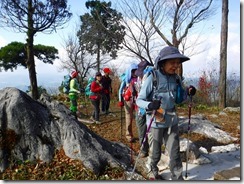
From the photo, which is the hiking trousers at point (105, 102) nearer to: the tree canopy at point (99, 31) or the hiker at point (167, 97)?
the tree canopy at point (99, 31)

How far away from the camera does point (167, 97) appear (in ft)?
9.55

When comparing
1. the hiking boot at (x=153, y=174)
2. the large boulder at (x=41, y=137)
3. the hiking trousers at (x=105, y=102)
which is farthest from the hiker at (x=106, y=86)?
the hiking boot at (x=153, y=174)

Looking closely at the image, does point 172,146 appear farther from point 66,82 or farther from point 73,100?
point 66,82

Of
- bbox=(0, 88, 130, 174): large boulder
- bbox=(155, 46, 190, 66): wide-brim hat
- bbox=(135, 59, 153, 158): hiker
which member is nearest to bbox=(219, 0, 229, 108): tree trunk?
bbox=(135, 59, 153, 158): hiker

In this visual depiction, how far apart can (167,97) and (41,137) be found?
5.58 ft

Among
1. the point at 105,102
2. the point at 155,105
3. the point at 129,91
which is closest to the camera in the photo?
the point at 155,105

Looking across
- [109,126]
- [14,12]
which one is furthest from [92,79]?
[14,12]

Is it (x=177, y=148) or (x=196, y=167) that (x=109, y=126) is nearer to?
(x=196, y=167)

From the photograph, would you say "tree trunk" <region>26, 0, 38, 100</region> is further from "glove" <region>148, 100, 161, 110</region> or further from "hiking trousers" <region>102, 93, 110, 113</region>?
"glove" <region>148, 100, 161, 110</region>

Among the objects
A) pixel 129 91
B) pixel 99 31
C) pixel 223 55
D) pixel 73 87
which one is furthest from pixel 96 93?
pixel 223 55

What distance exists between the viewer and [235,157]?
3746mm

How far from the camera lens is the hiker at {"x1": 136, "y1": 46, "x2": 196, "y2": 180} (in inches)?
112

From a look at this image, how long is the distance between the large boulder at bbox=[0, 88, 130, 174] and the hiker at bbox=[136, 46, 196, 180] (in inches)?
29.7

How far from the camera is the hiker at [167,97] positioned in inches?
112
